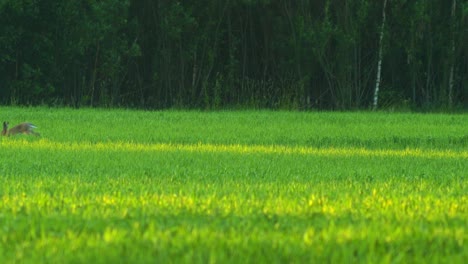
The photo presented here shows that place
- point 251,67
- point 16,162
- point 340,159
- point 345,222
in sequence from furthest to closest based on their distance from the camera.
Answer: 1. point 251,67
2. point 340,159
3. point 16,162
4. point 345,222

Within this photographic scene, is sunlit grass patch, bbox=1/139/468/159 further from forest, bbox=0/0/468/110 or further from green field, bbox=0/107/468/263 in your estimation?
forest, bbox=0/0/468/110

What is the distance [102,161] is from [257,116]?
1217cm

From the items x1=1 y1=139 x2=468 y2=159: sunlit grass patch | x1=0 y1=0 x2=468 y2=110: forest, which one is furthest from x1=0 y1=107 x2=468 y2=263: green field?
Answer: x1=0 y1=0 x2=468 y2=110: forest

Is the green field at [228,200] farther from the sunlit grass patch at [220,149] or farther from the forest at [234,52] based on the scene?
the forest at [234,52]

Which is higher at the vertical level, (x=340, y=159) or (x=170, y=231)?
(x=170, y=231)

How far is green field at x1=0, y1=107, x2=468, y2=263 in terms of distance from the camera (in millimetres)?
4730

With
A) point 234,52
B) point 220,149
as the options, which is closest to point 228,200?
point 220,149

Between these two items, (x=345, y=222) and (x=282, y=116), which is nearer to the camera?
(x=345, y=222)

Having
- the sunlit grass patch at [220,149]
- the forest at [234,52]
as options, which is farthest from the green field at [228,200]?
the forest at [234,52]

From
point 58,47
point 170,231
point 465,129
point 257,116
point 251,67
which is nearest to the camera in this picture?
point 170,231

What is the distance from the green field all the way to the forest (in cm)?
1579

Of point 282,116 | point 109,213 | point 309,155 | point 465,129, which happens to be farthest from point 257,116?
point 109,213

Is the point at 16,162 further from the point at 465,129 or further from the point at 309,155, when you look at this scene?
the point at 465,129

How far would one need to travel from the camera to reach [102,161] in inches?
453
